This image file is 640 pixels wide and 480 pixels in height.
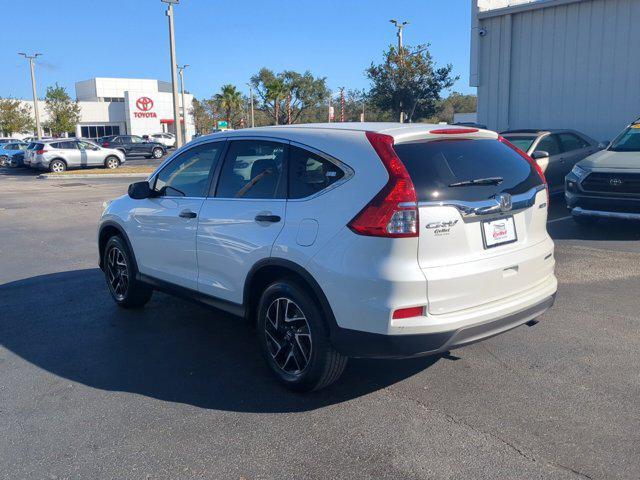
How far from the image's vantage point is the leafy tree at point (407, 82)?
30.1 metres

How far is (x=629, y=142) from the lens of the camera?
10.1 meters

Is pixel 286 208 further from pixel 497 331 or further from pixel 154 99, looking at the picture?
pixel 154 99

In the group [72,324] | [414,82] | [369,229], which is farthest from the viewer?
[414,82]

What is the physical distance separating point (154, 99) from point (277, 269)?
67.3 meters

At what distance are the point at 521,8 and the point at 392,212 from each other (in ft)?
52.8

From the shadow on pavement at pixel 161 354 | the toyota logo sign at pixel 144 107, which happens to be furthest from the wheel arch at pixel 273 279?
the toyota logo sign at pixel 144 107

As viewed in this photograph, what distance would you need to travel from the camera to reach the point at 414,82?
30359mm

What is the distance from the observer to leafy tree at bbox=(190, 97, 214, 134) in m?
76.2

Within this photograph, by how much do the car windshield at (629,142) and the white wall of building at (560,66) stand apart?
6.06 meters

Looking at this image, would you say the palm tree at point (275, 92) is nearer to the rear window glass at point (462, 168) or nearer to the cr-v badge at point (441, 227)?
the rear window glass at point (462, 168)

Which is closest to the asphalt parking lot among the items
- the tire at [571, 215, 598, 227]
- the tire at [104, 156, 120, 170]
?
the tire at [571, 215, 598, 227]

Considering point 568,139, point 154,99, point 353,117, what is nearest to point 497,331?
point 568,139

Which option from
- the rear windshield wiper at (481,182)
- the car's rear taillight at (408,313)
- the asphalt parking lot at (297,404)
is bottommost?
the asphalt parking lot at (297,404)

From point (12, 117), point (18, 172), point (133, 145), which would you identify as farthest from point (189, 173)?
point (12, 117)
